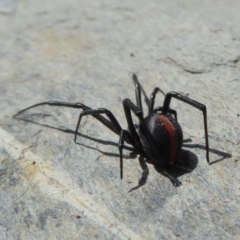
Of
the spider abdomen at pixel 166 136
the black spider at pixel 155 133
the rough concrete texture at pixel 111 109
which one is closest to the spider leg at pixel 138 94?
the rough concrete texture at pixel 111 109

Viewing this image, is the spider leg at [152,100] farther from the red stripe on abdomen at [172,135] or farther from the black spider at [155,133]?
the red stripe on abdomen at [172,135]

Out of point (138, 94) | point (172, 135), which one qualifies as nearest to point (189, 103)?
point (172, 135)

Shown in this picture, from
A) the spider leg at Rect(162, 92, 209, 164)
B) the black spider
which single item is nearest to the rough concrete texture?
the black spider

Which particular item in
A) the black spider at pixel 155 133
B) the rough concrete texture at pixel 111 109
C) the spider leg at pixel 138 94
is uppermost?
the black spider at pixel 155 133

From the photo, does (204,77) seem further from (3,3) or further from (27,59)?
(3,3)

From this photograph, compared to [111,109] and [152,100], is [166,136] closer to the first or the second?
[152,100]

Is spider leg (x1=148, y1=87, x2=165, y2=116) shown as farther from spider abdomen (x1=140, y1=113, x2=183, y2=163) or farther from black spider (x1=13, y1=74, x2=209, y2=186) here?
spider abdomen (x1=140, y1=113, x2=183, y2=163)

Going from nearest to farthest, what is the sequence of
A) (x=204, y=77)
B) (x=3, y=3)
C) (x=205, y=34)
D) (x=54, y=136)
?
(x=54, y=136) → (x=204, y=77) → (x=205, y=34) → (x=3, y=3)

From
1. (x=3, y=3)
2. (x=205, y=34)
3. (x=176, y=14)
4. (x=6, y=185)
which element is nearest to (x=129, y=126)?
(x=6, y=185)
